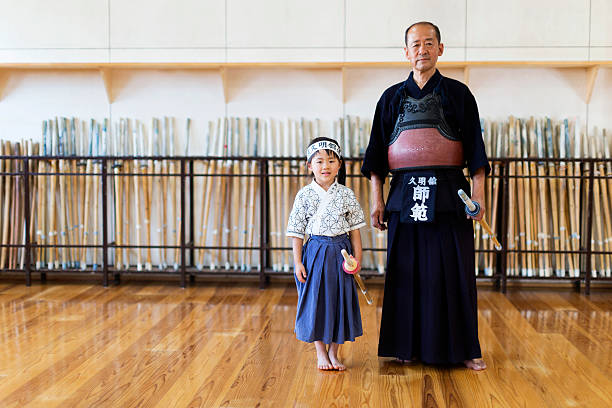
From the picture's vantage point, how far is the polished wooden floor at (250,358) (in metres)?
2.63

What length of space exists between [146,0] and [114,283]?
229 cm

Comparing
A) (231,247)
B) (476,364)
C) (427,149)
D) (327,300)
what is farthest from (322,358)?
(231,247)

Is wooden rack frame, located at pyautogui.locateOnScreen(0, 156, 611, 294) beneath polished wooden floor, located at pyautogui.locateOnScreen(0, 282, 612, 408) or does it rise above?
above

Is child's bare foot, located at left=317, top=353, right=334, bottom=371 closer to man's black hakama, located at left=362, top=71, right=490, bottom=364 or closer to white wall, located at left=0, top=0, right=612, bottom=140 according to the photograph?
man's black hakama, located at left=362, top=71, right=490, bottom=364

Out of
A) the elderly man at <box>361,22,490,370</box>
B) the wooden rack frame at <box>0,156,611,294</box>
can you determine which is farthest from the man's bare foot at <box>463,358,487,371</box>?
the wooden rack frame at <box>0,156,611,294</box>

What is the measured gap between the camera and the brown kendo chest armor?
119 inches

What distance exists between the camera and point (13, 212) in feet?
16.9

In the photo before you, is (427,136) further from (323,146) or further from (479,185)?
(323,146)

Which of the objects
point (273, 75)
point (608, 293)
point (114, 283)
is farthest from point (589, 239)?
point (114, 283)

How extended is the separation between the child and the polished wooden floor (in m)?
0.18

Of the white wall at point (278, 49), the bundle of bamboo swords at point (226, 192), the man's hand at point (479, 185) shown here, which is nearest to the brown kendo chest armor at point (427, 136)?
the man's hand at point (479, 185)

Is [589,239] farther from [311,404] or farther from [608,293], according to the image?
[311,404]

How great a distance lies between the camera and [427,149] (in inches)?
119

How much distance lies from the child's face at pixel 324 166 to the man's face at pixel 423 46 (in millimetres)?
597
